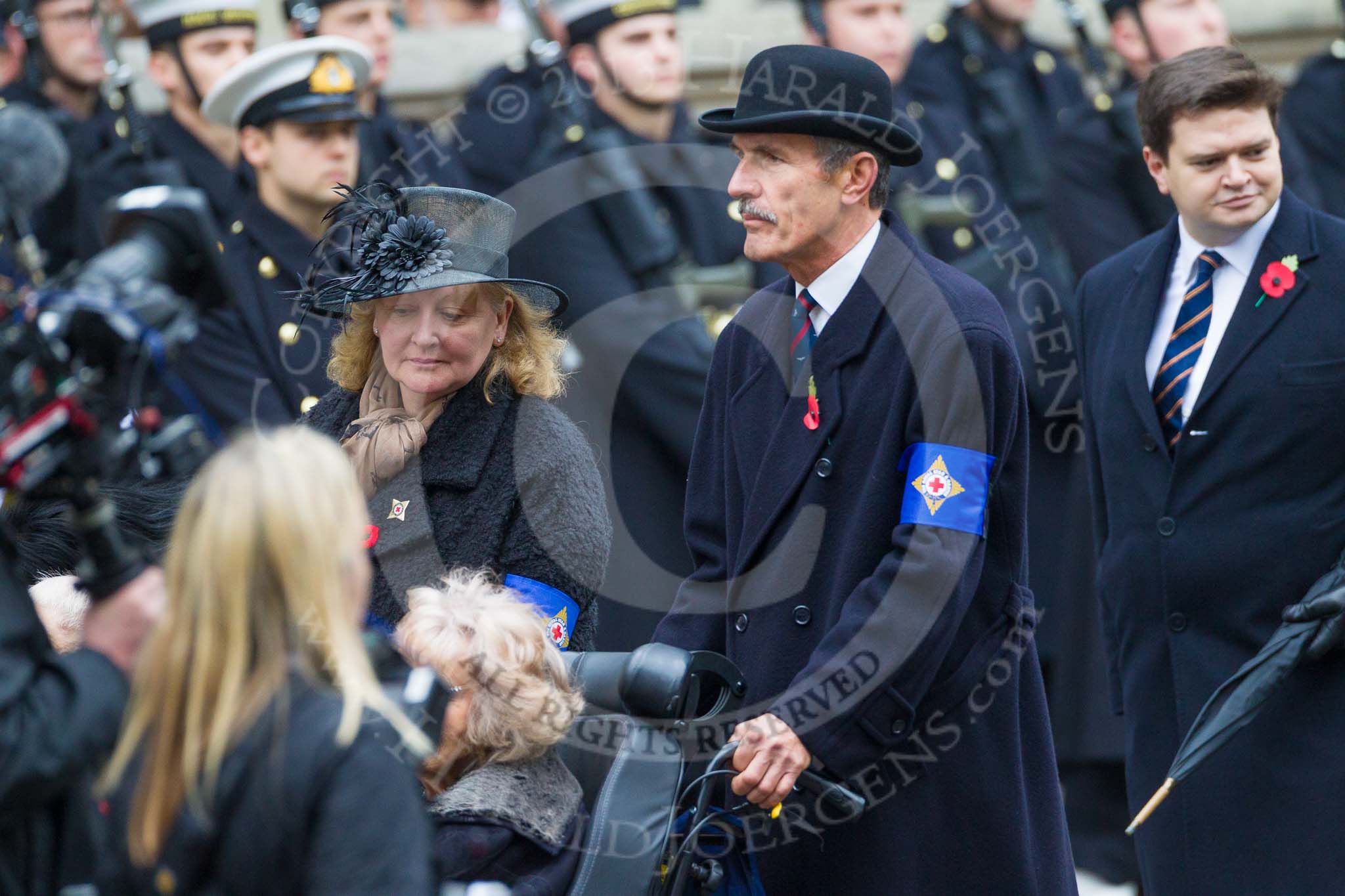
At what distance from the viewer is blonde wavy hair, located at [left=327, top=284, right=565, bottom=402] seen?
152 inches

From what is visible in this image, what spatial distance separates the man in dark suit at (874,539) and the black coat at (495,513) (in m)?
0.30

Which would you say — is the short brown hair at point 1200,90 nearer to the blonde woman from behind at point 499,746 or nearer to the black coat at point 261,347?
the blonde woman from behind at point 499,746

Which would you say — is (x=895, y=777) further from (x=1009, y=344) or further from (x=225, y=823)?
(x=225, y=823)

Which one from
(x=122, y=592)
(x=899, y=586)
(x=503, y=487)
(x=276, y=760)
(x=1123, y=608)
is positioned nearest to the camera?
(x=276, y=760)

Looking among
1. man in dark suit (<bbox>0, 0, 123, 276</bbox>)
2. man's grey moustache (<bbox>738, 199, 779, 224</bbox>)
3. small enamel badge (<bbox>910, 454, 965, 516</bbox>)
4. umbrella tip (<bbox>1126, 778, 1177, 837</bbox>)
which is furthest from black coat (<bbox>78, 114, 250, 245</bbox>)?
umbrella tip (<bbox>1126, 778, 1177, 837</bbox>)

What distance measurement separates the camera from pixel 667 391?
19.6ft

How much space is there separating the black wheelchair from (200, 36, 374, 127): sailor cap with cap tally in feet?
8.53

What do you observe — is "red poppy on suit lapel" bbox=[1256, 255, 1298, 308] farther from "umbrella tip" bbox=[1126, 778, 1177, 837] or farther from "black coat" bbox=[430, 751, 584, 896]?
"black coat" bbox=[430, 751, 584, 896]

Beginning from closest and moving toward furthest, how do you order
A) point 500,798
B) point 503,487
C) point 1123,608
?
point 500,798, point 503,487, point 1123,608

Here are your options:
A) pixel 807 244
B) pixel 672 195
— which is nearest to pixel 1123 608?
pixel 807 244

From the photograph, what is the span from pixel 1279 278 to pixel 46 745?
2713 millimetres

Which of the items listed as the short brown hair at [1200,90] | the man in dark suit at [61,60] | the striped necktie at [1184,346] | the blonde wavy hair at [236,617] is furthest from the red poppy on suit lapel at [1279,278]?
the man in dark suit at [61,60]

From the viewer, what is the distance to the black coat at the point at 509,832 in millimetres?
3074

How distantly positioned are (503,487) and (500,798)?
749 millimetres
